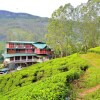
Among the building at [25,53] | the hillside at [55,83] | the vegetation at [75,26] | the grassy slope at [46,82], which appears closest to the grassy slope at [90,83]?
the hillside at [55,83]

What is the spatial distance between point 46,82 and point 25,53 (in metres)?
56.9

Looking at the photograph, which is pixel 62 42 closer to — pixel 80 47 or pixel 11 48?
pixel 80 47

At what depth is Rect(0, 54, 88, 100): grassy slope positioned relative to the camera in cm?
1233

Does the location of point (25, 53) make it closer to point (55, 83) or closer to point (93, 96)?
point (93, 96)

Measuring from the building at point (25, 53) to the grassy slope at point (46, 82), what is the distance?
36.1 metres

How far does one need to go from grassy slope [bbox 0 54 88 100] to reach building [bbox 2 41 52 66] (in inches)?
1423

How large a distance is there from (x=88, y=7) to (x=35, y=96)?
38.4 metres

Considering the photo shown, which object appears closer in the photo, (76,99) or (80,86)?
(76,99)

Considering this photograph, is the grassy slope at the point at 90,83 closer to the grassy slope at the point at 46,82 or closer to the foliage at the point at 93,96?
the foliage at the point at 93,96

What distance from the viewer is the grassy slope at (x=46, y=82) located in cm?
1233

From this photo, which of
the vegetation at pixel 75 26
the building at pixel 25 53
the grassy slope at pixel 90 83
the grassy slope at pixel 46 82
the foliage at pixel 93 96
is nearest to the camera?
the grassy slope at pixel 46 82

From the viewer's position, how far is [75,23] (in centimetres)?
5097

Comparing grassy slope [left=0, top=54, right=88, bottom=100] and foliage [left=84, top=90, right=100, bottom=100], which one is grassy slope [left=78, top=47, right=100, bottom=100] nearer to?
foliage [left=84, top=90, right=100, bottom=100]

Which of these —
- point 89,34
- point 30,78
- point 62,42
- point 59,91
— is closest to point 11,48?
point 62,42
